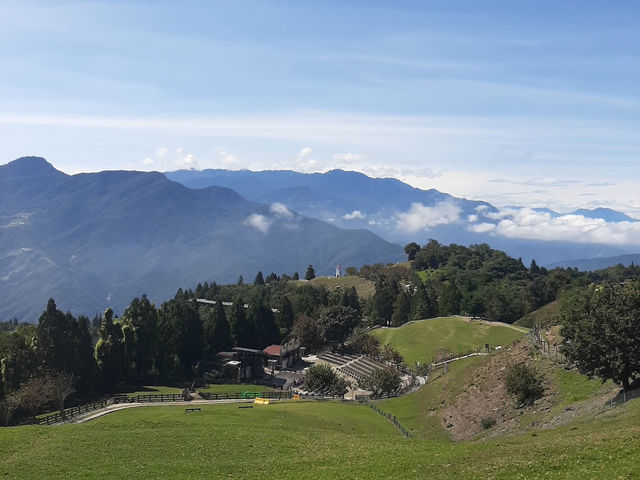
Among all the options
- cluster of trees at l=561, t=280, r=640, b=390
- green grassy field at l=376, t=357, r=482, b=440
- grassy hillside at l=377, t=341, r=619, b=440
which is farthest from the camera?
green grassy field at l=376, t=357, r=482, b=440

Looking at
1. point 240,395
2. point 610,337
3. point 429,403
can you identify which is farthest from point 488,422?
point 240,395

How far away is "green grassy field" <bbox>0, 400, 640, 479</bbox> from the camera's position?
1024 inches

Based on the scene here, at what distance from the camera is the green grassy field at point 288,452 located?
85.3ft

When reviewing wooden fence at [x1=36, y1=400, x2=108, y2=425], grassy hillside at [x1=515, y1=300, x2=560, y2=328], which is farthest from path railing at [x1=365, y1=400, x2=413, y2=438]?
grassy hillside at [x1=515, y1=300, x2=560, y2=328]

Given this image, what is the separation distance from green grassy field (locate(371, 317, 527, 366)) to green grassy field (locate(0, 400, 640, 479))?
56.7m

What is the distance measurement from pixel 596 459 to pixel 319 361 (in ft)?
288

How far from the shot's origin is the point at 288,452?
118 feet

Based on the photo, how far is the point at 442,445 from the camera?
Result: 3634 centimetres

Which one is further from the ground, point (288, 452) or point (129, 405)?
point (288, 452)

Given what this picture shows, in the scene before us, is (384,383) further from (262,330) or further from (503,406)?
(262,330)

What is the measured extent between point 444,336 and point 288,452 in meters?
74.4

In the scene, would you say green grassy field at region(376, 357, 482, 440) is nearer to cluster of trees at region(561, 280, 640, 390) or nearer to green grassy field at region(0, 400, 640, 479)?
green grassy field at region(0, 400, 640, 479)

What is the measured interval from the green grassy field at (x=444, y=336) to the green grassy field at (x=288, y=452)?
186 ft

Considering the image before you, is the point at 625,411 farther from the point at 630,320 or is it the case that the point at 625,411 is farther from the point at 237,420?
the point at 237,420
